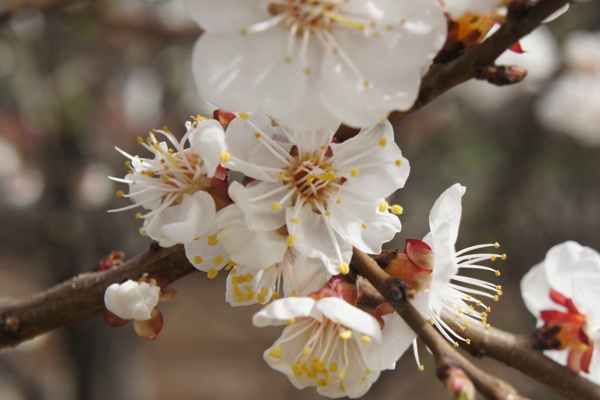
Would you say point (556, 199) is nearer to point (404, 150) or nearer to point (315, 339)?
point (404, 150)

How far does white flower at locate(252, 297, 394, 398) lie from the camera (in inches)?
32.3

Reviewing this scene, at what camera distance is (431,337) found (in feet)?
2.61

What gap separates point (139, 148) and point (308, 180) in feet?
10.3

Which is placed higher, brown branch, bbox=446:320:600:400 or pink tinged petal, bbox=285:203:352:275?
pink tinged petal, bbox=285:203:352:275

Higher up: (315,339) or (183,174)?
(183,174)

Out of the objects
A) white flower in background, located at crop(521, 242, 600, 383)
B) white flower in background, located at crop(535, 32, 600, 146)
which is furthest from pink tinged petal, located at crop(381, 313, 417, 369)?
white flower in background, located at crop(535, 32, 600, 146)

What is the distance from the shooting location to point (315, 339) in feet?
2.94

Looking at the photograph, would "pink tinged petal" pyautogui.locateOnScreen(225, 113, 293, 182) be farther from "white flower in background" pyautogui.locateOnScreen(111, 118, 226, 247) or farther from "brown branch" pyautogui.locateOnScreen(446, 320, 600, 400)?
"brown branch" pyautogui.locateOnScreen(446, 320, 600, 400)

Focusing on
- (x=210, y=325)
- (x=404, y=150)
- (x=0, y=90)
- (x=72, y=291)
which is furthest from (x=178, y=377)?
(x=72, y=291)

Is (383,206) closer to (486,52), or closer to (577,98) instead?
(486,52)

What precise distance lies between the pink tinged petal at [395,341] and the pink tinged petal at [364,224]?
0.11 m

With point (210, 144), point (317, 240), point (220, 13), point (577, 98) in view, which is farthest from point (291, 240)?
point (577, 98)

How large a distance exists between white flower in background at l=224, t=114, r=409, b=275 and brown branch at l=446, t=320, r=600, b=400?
0.67 ft

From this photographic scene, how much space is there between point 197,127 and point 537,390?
13.5 ft
